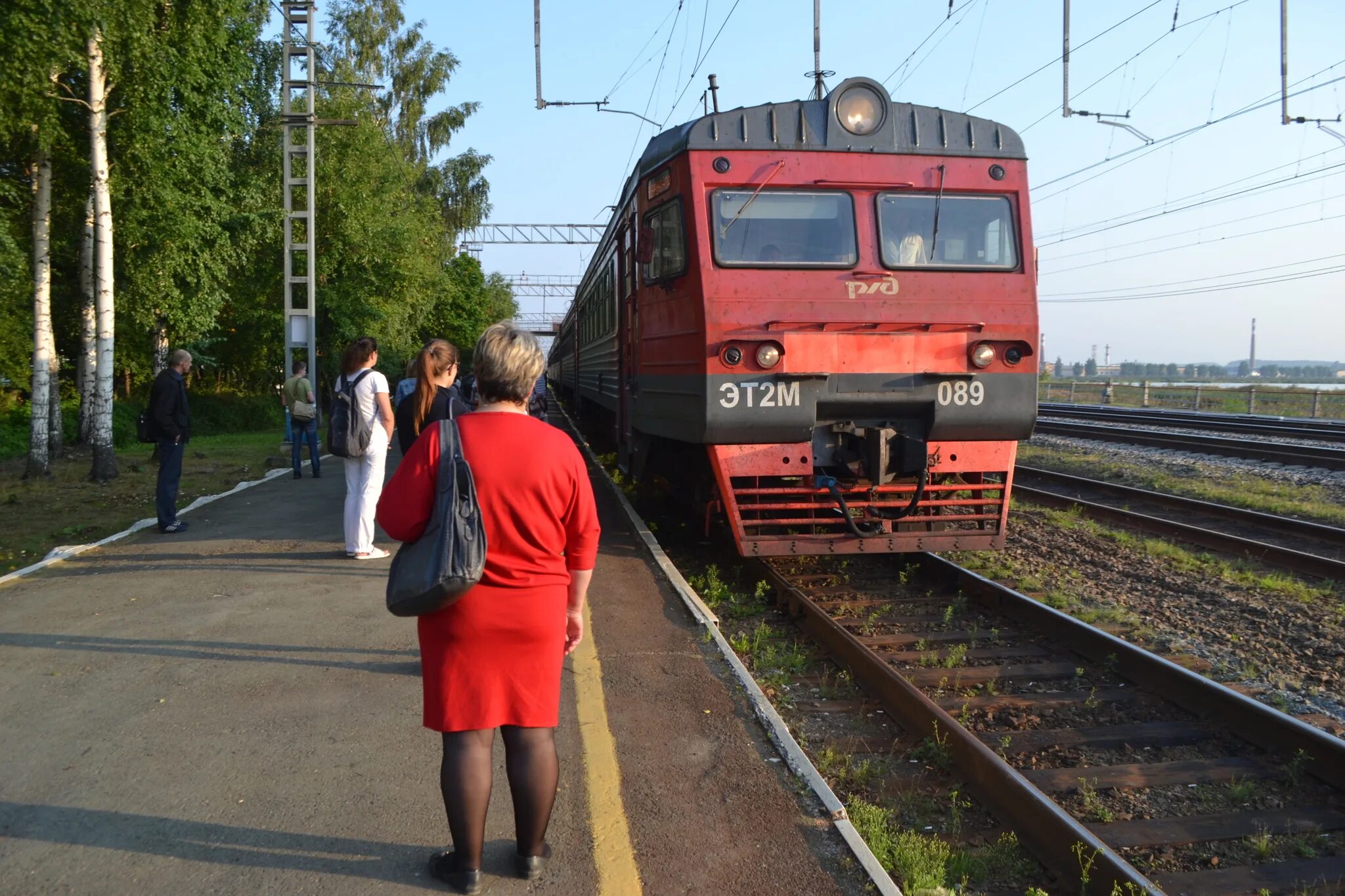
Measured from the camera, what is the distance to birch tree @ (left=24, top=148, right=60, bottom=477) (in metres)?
14.8

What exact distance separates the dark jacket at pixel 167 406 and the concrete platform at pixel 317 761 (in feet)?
7.23

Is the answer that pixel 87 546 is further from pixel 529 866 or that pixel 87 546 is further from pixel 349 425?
pixel 529 866

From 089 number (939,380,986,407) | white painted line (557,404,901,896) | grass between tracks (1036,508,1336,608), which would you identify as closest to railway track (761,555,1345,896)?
white painted line (557,404,901,896)

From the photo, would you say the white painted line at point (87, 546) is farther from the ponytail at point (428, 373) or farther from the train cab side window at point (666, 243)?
the train cab side window at point (666, 243)

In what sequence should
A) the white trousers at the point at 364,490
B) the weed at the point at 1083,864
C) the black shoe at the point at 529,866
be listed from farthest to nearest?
the white trousers at the point at 364,490, the weed at the point at 1083,864, the black shoe at the point at 529,866

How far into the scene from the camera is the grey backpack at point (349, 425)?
293 inches

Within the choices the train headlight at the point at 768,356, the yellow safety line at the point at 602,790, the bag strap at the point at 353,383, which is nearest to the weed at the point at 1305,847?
the yellow safety line at the point at 602,790

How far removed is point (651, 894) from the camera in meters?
3.21

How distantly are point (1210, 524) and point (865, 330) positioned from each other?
20.5 ft

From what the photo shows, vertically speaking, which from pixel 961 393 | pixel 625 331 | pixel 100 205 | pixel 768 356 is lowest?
pixel 961 393

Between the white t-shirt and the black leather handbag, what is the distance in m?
4.72

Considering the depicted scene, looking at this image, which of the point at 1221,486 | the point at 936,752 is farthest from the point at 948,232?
the point at 1221,486

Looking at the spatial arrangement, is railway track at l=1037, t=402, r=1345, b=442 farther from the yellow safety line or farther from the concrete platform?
the yellow safety line

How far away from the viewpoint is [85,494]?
1345 cm
